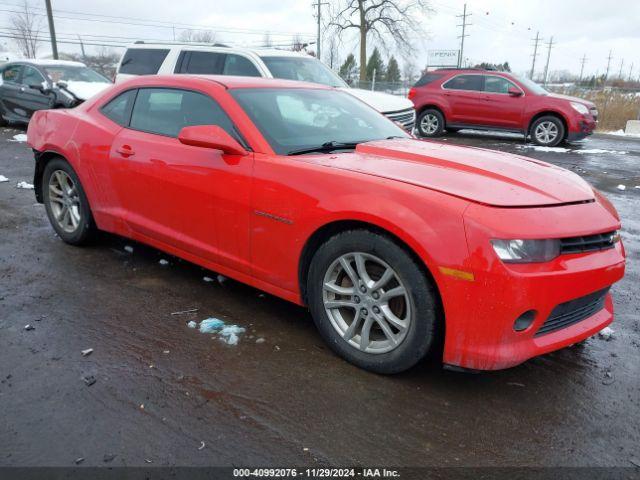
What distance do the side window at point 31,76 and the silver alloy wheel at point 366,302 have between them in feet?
38.2

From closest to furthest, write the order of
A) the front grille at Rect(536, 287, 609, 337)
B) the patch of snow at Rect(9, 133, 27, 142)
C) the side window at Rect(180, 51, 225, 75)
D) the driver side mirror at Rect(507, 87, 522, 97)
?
the front grille at Rect(536, 287, 609, 337) < the side window at Rect(180, 51, 225, 75) < the patch of snow at Rect(9, 133, 27, 142) < the driver side mirror at Rect(507, 87, 522, 97)

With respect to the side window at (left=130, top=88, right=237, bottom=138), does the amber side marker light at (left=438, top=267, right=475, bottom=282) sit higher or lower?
lower

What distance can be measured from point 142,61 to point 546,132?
9.20 meters

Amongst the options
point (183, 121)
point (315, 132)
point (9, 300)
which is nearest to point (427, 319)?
point (315, 132)

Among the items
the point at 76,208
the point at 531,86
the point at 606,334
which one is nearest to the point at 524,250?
the point at 606,334

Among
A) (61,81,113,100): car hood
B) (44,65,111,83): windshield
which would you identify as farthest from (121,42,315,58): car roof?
(44,65,111,83): windshield

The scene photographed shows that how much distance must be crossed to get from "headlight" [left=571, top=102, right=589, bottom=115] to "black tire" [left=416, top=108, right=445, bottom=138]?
315cm

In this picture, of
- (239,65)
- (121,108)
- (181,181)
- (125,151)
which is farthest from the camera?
(239,65)

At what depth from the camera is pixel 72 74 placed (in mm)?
12383

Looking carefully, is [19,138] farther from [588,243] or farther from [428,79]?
[588,243]

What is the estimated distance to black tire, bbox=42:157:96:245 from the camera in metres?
4.41

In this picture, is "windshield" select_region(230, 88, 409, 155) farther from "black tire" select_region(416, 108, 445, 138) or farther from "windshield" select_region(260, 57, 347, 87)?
"black tire" select_region(416, 108, 445, 138)

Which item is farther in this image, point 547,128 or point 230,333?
point 547,128

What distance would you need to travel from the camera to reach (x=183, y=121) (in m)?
3.70
